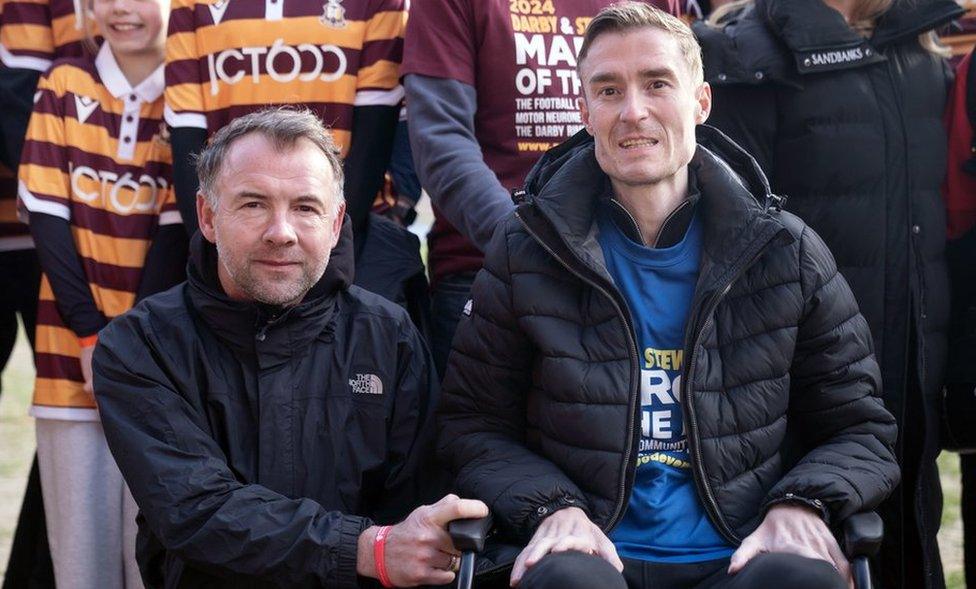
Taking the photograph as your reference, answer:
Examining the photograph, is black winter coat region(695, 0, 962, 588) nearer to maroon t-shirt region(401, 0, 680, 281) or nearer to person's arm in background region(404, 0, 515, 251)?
maroon t-shirt region(401, 0, 680, 281)

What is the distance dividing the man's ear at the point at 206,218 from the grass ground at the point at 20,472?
2.73 metres

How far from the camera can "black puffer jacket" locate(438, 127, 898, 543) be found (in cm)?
316

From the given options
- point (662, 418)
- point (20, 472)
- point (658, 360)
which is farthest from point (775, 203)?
point (20, 472)

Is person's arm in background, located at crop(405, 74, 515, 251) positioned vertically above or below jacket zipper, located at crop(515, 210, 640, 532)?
above

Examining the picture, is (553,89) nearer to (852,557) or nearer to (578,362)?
(578,362)

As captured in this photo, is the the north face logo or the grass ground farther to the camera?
the grass ground

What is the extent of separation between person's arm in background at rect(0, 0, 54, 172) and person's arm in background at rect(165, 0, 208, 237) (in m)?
0.62

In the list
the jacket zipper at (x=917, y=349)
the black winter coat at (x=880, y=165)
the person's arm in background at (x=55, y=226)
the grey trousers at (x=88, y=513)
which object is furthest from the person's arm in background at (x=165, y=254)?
the jacket zipper at (x=917, y=349)

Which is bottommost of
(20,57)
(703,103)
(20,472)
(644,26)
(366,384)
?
(20,472)

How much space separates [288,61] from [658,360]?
4.72 ft

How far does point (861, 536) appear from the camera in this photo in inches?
115

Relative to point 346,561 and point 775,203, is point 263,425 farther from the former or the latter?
point 775,203

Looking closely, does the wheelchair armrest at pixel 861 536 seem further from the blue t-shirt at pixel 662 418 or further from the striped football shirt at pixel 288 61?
the striped football shirt at pixel 288 61

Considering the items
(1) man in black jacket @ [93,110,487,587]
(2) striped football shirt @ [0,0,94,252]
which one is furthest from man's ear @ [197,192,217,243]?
(2) striped football shirt @ [0,0,94,252]
